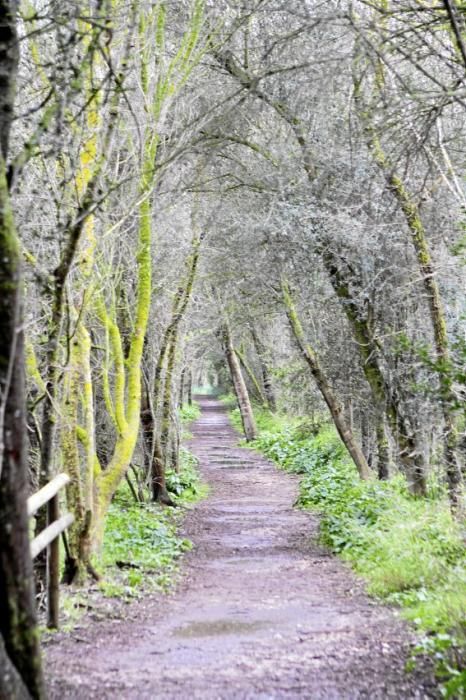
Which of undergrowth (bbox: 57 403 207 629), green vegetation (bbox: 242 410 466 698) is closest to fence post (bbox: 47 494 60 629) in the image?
undergrowth (bbox: 57 403 207 629)

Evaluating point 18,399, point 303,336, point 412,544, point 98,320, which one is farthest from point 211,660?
point 303,336

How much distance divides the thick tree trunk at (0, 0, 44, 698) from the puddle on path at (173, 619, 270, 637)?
254 centimetres

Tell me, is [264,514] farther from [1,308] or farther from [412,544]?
[1,308]

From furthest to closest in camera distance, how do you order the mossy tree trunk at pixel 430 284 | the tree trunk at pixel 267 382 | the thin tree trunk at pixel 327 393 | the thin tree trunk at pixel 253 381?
1. the thin tree trunk at pixel 253 381
2. the tree trunk at pixel 267 382
3. the thin tree trunk at pixel 327 393
4. the mossy tree trunk at pixel 430 284

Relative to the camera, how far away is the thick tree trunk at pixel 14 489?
10.4 feet

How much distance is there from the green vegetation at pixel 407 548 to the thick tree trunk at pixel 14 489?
209 cm

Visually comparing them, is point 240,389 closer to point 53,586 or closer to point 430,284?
point 430,284

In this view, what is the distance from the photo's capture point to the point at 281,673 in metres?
4.41

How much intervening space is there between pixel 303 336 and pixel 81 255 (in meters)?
8.01

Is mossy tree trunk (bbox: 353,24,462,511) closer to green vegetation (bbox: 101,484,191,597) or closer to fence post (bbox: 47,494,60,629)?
green vegetation (bbox: 101,484,191,597)

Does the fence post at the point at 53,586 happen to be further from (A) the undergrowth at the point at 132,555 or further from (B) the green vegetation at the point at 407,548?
(B) the green vegetation at the point at 407,548

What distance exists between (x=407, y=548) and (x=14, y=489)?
19.1 ft

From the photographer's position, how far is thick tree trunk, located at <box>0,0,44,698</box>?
318 centimetres

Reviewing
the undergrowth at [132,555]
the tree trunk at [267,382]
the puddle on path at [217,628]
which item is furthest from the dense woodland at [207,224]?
the tree trunk at [267,382]
